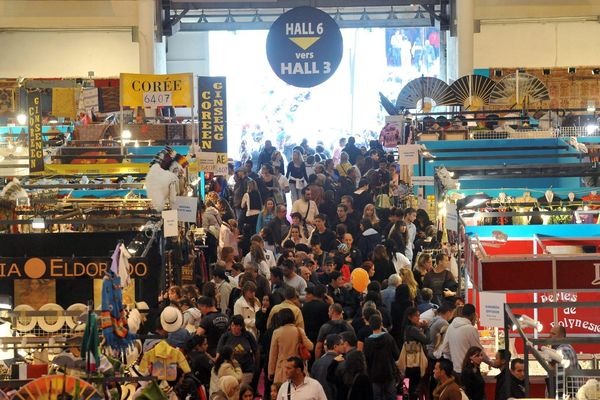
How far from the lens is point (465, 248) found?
37.2ft

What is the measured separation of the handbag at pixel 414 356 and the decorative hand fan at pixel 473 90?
12.0 m

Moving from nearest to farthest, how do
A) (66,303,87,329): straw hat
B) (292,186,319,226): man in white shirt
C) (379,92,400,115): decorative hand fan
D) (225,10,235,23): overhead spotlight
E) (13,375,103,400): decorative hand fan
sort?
(13,375,103,400): decorative hand fan < (66,303,87,329): straw hat < (292,186,319,226): man in white shirt < (379,92,400,115): decorative hand fan < (225,10,235,23): overhead spotlight

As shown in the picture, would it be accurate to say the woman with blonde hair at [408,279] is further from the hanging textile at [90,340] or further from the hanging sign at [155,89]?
the hanging sign at [155,89]

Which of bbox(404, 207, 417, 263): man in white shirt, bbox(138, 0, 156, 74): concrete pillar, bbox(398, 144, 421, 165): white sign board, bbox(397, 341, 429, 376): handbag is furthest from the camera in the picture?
bbox(138, 0, 156, 74): concrete pillar

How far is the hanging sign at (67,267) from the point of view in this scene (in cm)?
1041

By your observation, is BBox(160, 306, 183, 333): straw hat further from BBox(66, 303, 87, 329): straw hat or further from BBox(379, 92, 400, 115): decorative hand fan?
BBox(379, 92, 400, 115): decorative hand fan

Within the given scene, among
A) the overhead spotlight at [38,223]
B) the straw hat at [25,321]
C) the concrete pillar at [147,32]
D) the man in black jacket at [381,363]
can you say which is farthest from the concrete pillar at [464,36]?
the straw hat at [25,321]

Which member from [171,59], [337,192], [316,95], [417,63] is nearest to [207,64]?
[171,59]

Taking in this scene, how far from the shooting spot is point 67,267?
1043cm

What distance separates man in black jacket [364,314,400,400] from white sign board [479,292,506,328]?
31.5 inches

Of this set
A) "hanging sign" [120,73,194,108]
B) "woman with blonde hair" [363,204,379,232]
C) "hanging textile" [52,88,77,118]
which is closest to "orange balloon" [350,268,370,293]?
"woman with blonde hair" [363,204,379,232]

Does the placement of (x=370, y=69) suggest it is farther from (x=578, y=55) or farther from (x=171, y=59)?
(x=578, y=55)

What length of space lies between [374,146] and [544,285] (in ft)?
45.8

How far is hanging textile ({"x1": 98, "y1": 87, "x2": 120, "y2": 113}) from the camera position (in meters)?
26.6
